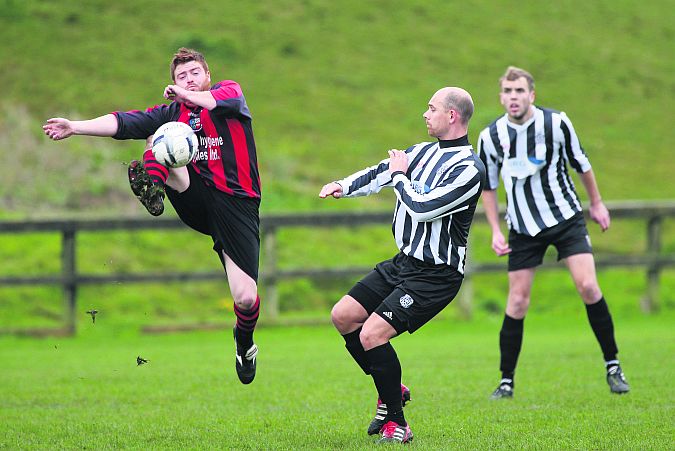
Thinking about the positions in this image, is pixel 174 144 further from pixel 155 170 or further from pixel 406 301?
pixel 406 301

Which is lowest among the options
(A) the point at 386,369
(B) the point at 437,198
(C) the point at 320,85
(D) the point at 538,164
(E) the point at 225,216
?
(A) the point at 386,369

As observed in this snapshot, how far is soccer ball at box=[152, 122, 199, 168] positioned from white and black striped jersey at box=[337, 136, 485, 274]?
0.88m

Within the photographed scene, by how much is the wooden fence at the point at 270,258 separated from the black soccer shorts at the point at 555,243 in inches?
175

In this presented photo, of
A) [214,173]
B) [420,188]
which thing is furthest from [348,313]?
[214,173]

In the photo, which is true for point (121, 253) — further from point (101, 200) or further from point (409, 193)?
point (409, 193)

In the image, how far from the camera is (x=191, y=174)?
6082 mm

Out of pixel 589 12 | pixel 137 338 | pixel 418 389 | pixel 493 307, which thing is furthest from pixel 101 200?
pixel 589 12

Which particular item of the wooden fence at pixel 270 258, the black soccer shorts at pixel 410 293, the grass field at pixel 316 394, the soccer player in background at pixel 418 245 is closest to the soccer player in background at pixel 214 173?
the grass field at pixel 316 394

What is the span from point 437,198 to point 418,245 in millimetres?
305

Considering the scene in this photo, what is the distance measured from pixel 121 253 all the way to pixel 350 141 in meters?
7.76

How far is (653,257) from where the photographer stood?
11.9m

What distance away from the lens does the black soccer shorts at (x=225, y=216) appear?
6.09 meters

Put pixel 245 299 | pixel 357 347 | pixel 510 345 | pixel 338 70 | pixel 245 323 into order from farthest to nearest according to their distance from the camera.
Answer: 1. pixel 338 70
2. pixel 510 345
3. pixel 245 323
4. pixel 245 299
5. pixel 357 347

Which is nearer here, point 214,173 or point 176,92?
point 176,92
